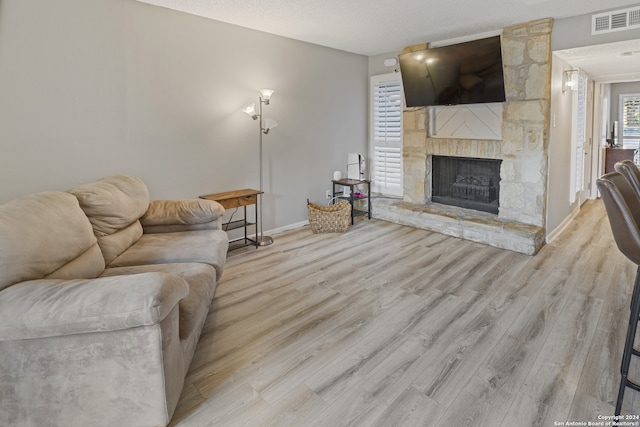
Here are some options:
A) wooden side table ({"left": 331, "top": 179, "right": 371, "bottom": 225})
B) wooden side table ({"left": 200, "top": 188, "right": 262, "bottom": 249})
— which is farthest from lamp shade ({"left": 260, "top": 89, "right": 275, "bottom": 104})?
wooden side table ({"left": 331, "top": 179, "right": 371, "bottom": 225})

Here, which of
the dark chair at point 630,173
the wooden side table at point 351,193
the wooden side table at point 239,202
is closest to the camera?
the dark chair at point 630,173

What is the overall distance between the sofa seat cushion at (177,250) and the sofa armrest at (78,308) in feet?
3.36

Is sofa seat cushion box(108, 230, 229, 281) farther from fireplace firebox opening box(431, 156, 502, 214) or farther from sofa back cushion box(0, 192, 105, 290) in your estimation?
fireplace firebox opening box(431, 156, 502, 214)

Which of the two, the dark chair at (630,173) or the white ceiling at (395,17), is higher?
the white ceiling at (395,17)

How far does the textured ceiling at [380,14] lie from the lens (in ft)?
11.6

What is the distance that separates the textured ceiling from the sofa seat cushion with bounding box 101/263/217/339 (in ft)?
8.08

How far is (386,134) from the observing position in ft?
19.4

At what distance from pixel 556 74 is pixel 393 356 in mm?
3863

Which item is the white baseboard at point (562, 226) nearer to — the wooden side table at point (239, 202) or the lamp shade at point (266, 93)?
the wooden side table at point (239, 202)

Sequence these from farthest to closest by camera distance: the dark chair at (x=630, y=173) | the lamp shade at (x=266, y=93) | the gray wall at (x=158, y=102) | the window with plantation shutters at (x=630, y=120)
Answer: the window with plantation shutters at (x=630, y=120), the lamp shade at (x=266, y=93), the gray wall at (x=158, y=102), the dark chair at (x=630, y=173)

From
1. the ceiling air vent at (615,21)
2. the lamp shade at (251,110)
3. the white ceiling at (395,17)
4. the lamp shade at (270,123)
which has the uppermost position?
the white ceiling at (395,17)

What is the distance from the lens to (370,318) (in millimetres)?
2768

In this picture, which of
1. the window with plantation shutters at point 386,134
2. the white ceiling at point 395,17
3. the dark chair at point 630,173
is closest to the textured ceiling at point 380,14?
the white ceiling at point 395,17

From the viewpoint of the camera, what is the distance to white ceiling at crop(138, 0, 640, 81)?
11.6ft
